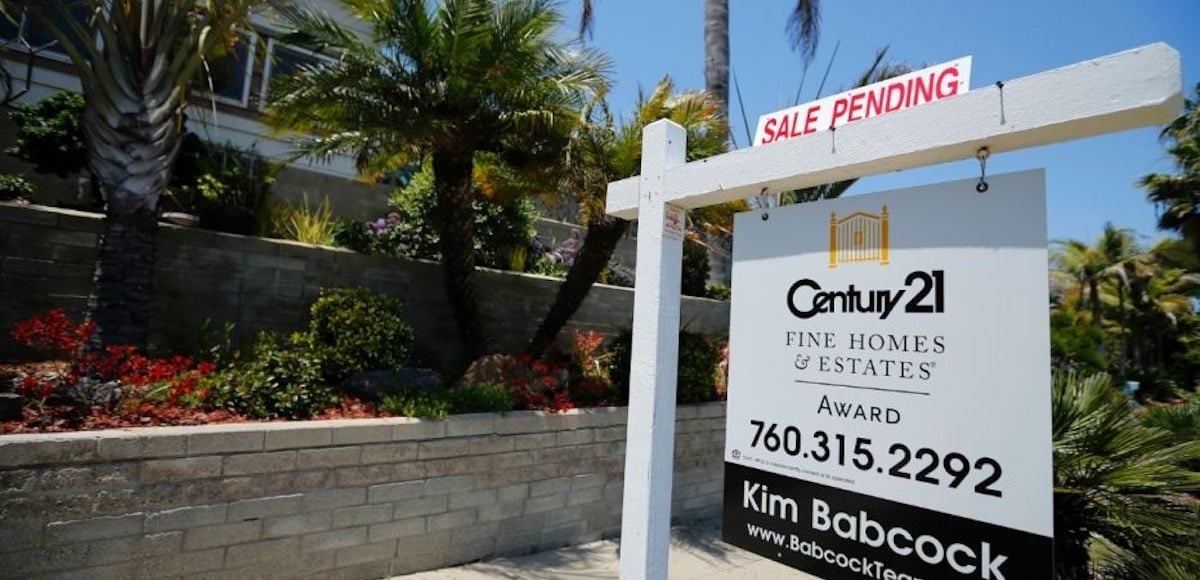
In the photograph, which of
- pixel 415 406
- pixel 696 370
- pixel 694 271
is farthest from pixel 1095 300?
pixel 415 406

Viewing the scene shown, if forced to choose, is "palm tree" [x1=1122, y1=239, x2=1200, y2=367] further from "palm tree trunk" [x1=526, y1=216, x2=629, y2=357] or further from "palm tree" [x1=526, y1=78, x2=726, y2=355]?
"palm tree trunk" [x1=526, y1=216, x2=629, y2=357]

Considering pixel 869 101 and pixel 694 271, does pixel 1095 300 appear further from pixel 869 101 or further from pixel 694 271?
pixel 869 101

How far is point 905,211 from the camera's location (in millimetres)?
1912

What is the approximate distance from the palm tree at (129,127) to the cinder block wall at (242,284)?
927mm

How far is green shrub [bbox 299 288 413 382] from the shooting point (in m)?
5.49

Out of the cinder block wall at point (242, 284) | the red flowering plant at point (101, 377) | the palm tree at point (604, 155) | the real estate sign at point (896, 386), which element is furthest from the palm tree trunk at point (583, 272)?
the real estate sign at point (896, 386)

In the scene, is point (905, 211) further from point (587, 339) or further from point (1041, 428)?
point (587, 339)

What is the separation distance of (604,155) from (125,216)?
4374 mm

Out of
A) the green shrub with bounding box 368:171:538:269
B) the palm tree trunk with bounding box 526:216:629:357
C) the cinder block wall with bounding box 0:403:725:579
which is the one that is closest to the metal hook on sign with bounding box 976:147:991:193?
the cinder block wall with bounding box 0:403:725:579

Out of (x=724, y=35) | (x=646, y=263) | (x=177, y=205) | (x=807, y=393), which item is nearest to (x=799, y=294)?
(x=807, y=393)

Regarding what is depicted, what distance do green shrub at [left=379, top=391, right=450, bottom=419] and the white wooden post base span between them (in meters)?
2.76

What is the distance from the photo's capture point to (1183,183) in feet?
51.5

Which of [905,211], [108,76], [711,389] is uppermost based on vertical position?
[108,76]

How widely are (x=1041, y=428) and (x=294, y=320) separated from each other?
6843mm
